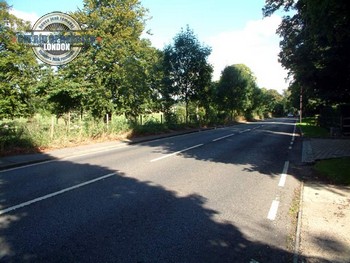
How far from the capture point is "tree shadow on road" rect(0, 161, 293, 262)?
13.0ft

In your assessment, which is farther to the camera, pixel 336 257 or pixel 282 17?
pixel 282 17

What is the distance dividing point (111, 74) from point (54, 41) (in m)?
4.80

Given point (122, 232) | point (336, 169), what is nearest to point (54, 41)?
point (336, 169)

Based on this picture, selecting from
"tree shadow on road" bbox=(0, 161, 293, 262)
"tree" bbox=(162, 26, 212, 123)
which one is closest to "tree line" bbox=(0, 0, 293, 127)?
"tree" bbox=(162, 26, 212, 123)

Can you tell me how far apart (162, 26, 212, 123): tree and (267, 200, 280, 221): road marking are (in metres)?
26.2

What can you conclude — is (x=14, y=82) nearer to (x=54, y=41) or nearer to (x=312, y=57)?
(x=54, y=41)

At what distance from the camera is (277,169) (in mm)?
10008

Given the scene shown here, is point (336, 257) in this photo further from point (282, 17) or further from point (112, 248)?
point (282, 17)

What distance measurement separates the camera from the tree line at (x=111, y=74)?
20.6m

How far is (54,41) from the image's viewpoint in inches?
872

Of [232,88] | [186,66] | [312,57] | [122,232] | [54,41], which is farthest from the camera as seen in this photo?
[232,88]

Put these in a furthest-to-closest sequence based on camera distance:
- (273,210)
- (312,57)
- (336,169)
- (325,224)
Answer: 1. (312,57)
2. (336,169)
3. (273,210)
4. (325,224)

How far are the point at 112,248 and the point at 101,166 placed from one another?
6.27 metres

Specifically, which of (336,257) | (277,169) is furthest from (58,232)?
(277,169)
